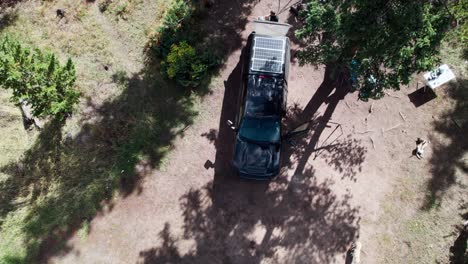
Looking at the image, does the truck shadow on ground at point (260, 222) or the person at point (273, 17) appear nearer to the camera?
the truck shadow on ground at point (260, 222)

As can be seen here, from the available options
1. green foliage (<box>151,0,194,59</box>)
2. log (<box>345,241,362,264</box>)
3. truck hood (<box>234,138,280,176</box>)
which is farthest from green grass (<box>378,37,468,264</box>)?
green foliage (<box>151,0,194,59</box>)

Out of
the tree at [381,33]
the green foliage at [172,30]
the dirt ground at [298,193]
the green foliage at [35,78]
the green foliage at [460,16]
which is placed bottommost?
the dirt ground at [298,193]

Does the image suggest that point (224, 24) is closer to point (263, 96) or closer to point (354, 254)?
point (263, 96)

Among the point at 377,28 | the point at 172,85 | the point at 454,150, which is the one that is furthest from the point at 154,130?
the point at 454,150

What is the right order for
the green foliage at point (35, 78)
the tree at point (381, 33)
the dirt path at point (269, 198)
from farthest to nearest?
1. the dirt path at point (269, 198)
2. the green foliage at point (35, 78)
3. the tree at point (381, 33)

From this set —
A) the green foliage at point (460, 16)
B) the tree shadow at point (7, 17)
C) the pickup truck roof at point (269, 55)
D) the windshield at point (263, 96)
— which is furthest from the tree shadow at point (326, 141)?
the tree shadow at point (7, 17)

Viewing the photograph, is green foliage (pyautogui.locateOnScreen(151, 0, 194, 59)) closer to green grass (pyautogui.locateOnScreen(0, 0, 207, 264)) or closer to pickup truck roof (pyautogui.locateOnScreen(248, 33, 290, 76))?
green grass (pyautogui.locateOnScreen(0, 0, 207, 264))

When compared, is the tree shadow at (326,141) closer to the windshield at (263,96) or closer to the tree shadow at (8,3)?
the windshield at (263,96)
